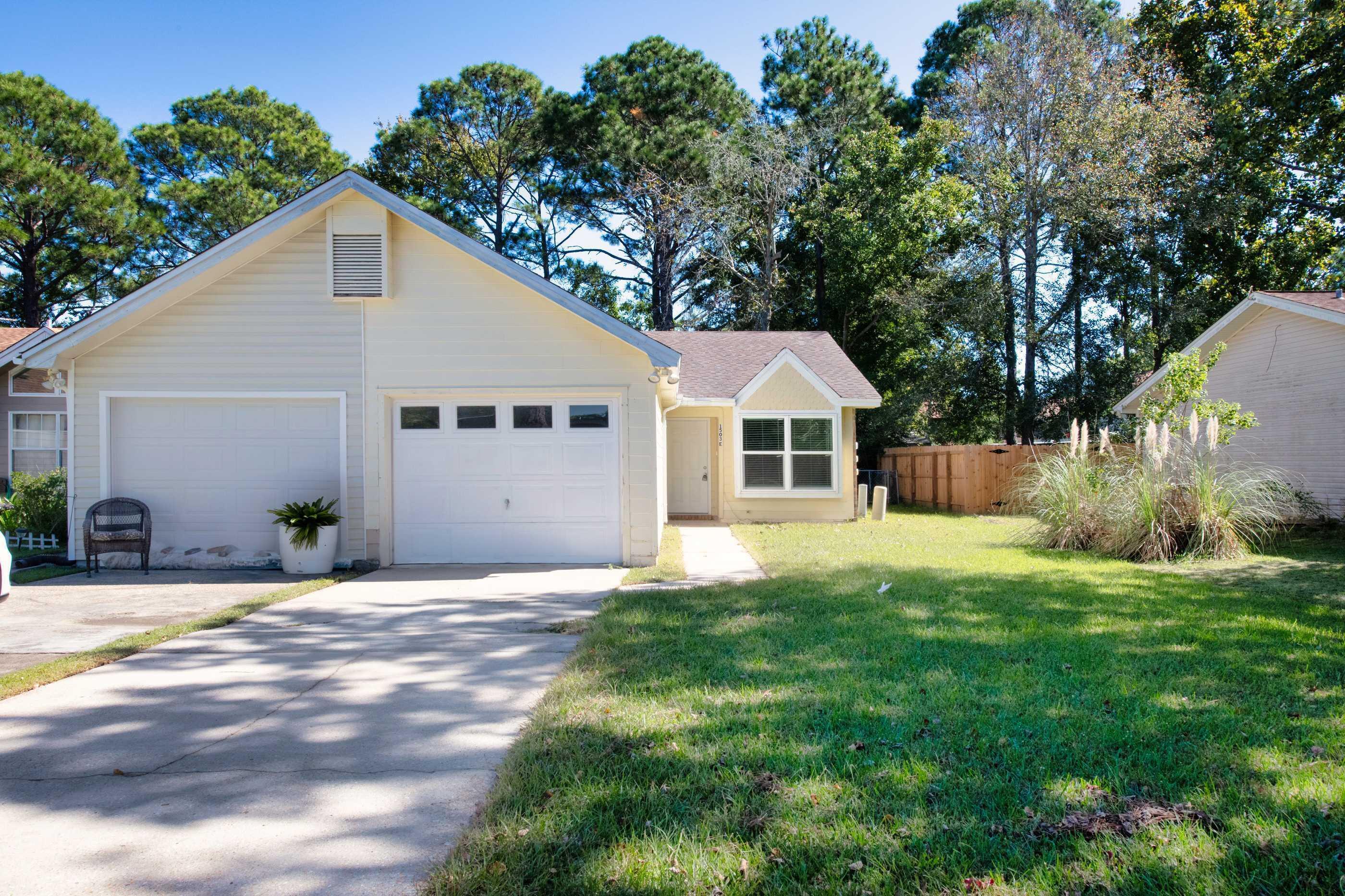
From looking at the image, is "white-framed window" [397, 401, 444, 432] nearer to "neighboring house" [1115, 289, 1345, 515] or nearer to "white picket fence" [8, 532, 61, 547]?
"white picket fence" [8, 532, 61, 547]

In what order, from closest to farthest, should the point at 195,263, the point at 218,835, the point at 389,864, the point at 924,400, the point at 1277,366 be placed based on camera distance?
the point at 389,864 < the point at 218,835 < the point at 195,263 < the point at 1277,366 < the point at 924,400

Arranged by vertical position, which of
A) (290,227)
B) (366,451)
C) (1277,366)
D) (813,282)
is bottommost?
(366,451)

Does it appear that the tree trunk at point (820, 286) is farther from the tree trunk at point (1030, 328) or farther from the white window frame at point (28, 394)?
the white window frame at point (28, 394)

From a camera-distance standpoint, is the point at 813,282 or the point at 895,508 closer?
the point at 895,508

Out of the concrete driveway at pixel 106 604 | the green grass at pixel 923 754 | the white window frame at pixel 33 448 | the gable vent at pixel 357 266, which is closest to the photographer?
the green grass at pixel 923 754

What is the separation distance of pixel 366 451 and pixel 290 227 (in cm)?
299

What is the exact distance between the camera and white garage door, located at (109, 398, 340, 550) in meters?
10.2

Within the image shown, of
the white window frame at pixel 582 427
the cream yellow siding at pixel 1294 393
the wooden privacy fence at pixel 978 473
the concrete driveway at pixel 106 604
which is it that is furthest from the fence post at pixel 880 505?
the concrete driveway at pixel 106 604

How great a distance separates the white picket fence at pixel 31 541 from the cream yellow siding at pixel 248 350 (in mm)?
3269

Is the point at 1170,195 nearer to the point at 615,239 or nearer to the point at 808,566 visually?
the point at 615,239

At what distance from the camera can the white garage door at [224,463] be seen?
10.2 meters

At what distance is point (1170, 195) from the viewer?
22.7m

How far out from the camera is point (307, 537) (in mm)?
9703

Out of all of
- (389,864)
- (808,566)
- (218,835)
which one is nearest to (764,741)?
(389,864)
